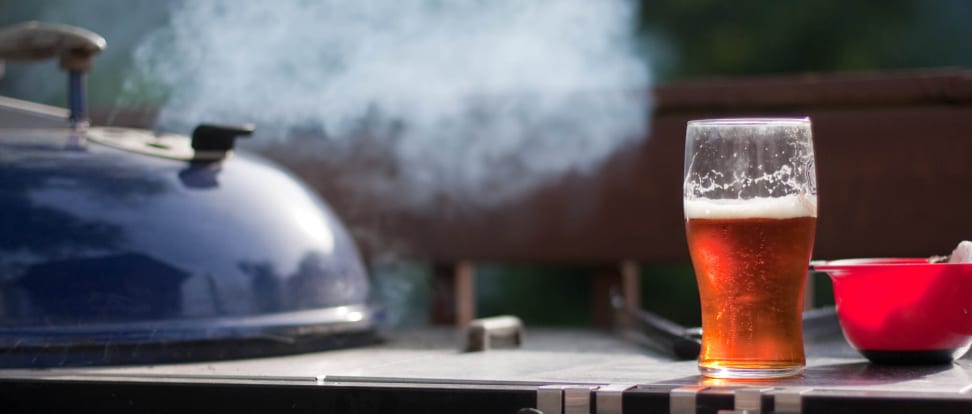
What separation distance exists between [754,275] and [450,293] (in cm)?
213

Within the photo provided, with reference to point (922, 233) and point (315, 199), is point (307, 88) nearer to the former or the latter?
point (315, 199)

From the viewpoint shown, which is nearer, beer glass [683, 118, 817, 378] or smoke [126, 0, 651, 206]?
beer glass [683, 118, 817, 378]

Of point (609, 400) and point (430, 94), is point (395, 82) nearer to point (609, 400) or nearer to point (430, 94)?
point (430, 94)

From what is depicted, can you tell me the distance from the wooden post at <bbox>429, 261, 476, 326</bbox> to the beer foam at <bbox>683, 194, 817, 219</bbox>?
2.04m

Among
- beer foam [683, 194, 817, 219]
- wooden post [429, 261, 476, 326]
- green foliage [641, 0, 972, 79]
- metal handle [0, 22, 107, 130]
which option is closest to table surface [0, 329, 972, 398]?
beer foam [683, 194, 817, 219]

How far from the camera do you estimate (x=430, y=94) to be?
3.36 metres

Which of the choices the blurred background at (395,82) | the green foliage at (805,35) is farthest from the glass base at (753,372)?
the green foliage at (805,35)

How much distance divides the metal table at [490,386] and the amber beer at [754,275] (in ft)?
0.15

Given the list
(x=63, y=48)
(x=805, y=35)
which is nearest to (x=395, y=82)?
(x=63, y=48)

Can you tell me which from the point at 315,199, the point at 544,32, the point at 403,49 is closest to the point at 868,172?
the point at 544,32

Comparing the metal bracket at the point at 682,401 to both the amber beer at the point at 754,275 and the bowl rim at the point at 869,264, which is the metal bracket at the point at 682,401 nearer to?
the amber beer at the point at 754,275

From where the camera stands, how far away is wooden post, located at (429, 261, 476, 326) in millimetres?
3453

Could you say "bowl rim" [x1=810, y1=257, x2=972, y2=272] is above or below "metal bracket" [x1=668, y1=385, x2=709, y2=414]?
above

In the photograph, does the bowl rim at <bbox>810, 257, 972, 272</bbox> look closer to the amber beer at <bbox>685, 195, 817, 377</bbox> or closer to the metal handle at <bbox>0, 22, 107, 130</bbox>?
the amber beer at <bbox>685, 195, 817, 377</bbox>
